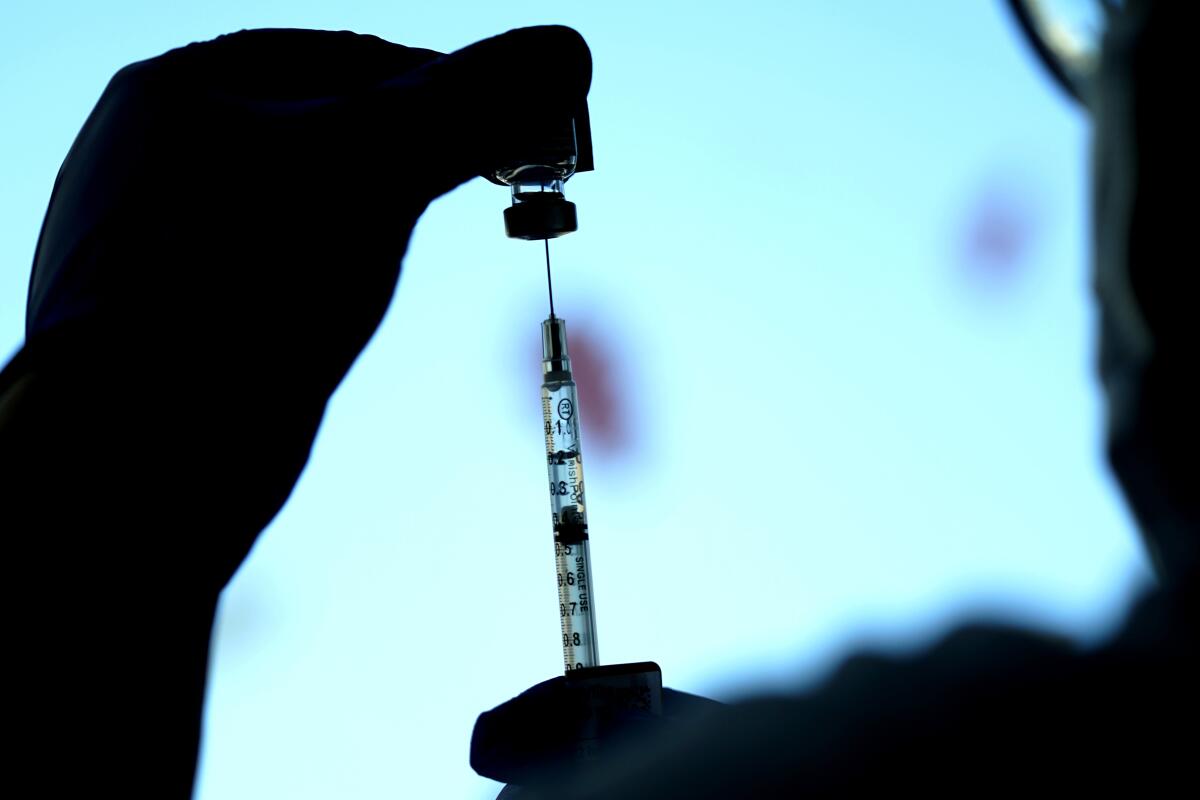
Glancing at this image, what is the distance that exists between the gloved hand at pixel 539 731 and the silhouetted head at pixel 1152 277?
0.54 meters

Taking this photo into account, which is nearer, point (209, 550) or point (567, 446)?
point (209, 550)

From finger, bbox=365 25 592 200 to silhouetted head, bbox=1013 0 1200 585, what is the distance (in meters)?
0.63

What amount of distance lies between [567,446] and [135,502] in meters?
0.59

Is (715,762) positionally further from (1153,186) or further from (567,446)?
(567,446)

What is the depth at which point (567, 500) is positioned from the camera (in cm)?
127

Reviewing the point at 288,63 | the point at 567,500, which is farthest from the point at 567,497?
the point at 288,63

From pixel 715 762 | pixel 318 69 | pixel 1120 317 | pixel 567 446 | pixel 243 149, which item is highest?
pixel 318 69

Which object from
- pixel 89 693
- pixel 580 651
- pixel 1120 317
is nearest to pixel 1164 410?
pixel 1120 317

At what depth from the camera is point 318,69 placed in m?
1.04

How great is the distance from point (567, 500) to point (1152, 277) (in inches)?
38.0

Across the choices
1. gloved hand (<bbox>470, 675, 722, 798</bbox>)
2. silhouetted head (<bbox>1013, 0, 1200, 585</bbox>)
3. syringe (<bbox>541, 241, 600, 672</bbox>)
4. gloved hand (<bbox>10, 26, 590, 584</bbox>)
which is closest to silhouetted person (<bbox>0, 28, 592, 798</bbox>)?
gloved hand (<bbox>10, 26, 590, 584</bbox>)

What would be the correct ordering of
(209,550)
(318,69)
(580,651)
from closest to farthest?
1. (209,550)
2. (318,69)
3. (580,651)

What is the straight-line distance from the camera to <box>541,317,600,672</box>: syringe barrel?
4.08ft

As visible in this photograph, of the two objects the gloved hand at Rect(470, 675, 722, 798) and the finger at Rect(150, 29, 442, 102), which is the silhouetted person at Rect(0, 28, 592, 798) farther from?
the gloved hand at Rect(470, 675, 722, 798)
